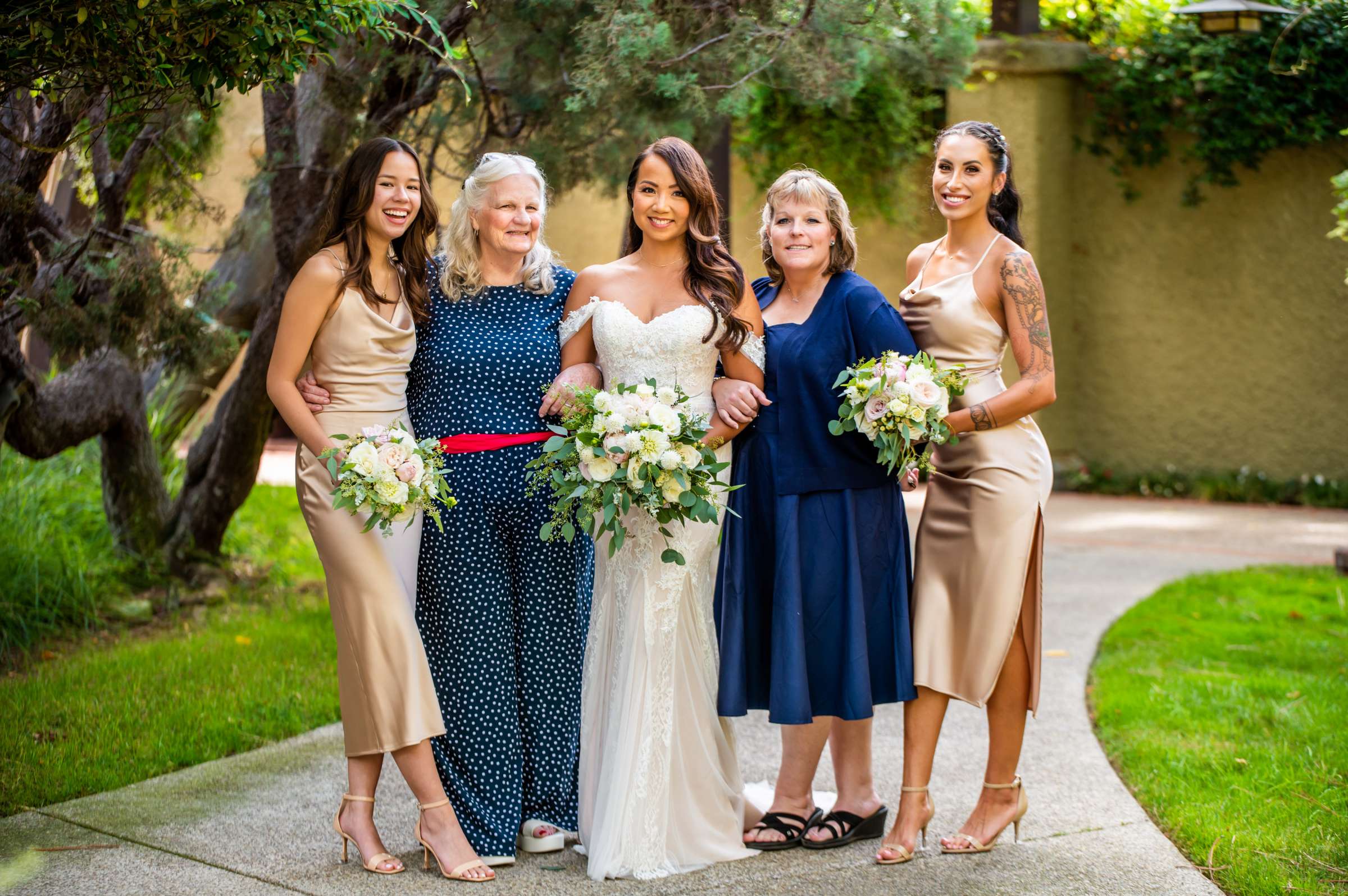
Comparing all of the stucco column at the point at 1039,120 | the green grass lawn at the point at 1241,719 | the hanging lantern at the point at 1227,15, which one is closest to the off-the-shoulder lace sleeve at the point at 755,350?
the green grass lawn at the point at 1241,719

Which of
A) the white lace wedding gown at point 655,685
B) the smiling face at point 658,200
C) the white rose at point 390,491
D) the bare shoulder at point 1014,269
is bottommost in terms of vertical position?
the white lace wedding gown at point 655,685

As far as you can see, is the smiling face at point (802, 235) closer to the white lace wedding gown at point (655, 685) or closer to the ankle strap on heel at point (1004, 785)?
the white lace wedding gown at point (655, 685)

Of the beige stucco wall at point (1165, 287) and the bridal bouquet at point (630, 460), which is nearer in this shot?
the bridal bouquet at point (630, 460)

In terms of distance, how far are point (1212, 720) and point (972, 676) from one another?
6.16 ft

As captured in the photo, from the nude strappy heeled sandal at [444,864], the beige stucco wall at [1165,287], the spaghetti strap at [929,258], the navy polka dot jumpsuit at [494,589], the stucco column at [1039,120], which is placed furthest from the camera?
the stucco column at [1039,120]

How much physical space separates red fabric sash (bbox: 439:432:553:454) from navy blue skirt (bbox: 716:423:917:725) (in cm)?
72

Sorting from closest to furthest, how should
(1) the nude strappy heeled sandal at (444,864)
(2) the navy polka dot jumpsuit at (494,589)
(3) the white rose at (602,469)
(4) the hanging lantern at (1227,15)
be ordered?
(3) the white rose at (602,469) → (1) the nude strappy heeled sandal at (444,864) → (2) the navy polka dot jumpsuit at (494,589) → (4) the hanging lantern at (1227,15)

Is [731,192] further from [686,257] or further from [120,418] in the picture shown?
[686,257]

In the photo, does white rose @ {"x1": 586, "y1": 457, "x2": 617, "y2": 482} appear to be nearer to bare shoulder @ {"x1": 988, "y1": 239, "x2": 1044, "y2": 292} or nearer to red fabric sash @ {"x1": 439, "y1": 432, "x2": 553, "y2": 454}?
red fabric sash @ {"x1": 439, "y1": 432, "x2": 553, "y2": 454}

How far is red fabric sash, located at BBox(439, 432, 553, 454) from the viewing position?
3984 mm

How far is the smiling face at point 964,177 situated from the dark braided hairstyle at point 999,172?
17 millimetres

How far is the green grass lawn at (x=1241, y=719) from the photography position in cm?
396

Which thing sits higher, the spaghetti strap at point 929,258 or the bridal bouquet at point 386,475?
the spaghetti strap at point 929,258

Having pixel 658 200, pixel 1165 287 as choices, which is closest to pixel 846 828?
pixel 658 200
